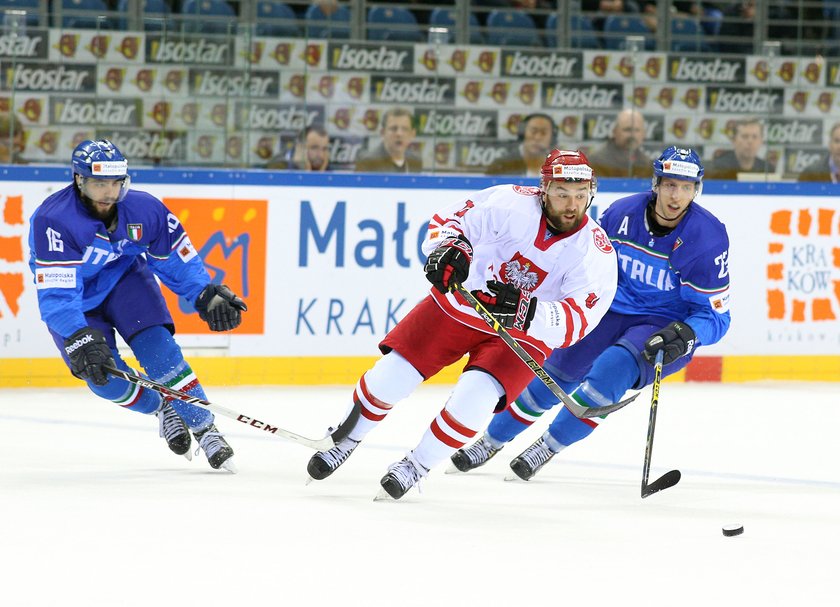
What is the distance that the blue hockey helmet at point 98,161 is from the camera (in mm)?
4812

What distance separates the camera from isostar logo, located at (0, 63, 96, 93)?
718 cm

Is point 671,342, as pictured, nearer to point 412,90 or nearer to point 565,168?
point 565,168

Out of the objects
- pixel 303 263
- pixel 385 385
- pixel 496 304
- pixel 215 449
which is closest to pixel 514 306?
pixel 496 304

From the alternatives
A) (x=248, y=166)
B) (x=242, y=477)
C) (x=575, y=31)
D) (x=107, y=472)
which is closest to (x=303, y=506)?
(x=242, y=477)

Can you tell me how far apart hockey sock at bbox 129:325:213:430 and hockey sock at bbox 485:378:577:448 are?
3.28ft

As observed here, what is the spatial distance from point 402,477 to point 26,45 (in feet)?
12.6

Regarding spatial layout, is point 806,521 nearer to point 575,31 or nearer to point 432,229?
point 432,229

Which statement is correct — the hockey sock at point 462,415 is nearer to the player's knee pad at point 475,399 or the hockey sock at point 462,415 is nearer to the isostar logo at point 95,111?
the player's knee pad at point 475,399

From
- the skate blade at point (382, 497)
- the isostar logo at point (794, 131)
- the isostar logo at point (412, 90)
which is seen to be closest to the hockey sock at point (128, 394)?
the skate blade at point (382, 497)

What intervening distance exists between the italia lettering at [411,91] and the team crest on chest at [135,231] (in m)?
3.15

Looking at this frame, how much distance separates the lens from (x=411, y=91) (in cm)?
804

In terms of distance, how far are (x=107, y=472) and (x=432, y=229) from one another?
143 cm

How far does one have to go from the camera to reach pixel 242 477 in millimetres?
4961

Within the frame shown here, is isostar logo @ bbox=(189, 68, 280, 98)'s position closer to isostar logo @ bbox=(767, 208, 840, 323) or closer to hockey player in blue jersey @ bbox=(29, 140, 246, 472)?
hockey player in blue jersey @ bbox=(29, 140, 246, 472)
